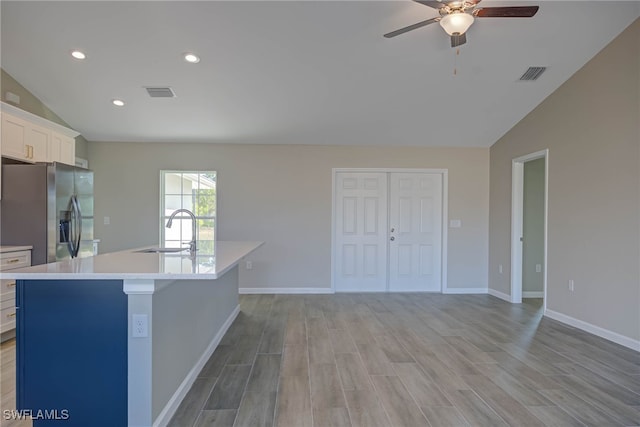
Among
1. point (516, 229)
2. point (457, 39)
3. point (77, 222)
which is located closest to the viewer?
point (457, 39)

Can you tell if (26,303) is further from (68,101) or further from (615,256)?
(615,256)

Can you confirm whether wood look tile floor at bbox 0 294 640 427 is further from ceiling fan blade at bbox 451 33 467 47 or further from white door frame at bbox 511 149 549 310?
ceiling fan blade at bbox 451 33 467 47

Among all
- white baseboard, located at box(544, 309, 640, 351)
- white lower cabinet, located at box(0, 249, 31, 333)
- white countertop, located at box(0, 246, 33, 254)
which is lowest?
white baseboard, located at box(544, 309, 640, 351)

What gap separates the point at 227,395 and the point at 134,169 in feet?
13.8

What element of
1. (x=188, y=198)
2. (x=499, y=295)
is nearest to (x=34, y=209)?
(x=188, y=198)

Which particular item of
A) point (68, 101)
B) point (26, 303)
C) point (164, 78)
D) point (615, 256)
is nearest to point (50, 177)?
point (68, 101)

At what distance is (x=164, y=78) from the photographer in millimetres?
3676

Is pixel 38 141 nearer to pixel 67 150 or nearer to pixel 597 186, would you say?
pixel 67 150

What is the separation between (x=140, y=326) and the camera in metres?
1.69

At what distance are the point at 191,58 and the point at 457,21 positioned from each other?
98.5 inches

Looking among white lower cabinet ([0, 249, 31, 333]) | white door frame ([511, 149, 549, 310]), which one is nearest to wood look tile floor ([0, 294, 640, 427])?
white lower cabinet ([0, 249, 31, 333])

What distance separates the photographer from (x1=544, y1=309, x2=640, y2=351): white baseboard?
307 centimetres

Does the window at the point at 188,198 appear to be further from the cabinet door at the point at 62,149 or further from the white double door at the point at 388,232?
the white double door at the point at 388,232

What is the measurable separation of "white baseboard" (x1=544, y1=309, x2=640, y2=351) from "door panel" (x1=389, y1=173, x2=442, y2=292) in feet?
5.61
